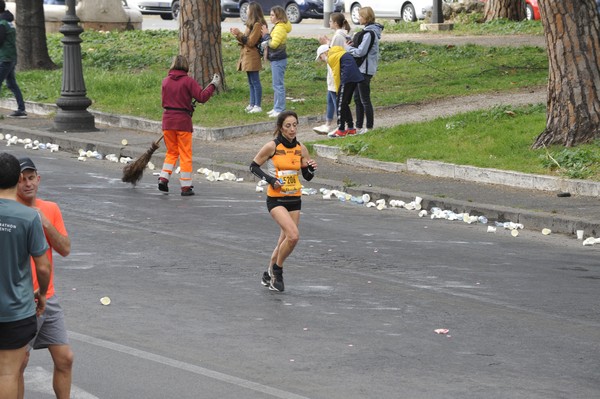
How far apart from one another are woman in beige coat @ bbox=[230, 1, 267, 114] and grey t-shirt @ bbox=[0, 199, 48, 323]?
14.4 m

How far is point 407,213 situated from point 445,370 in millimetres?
6246

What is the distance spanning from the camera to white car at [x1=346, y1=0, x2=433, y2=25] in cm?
4247

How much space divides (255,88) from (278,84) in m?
0.75

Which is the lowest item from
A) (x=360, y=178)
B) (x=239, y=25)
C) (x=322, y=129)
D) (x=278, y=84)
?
(x=239, y=25)

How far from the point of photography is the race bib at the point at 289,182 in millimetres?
9922

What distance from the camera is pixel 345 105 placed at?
58.9 ft

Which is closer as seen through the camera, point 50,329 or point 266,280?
point 50,329

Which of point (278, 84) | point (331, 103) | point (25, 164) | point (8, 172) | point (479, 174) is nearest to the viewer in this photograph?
point (8, 172)

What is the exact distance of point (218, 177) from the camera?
1595 centimetres

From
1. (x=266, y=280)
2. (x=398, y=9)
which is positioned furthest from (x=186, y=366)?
(x=398, y=9)

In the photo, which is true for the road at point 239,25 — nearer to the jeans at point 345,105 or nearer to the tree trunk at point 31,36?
the tree trunk at point 31,36

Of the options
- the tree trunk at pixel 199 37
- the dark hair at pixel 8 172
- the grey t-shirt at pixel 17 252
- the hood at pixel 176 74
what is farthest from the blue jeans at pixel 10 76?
the grey t-shirt at pixel 17 252

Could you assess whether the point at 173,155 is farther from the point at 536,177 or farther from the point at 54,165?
the point at 536,177

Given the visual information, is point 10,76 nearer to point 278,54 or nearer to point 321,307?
point 278,54
